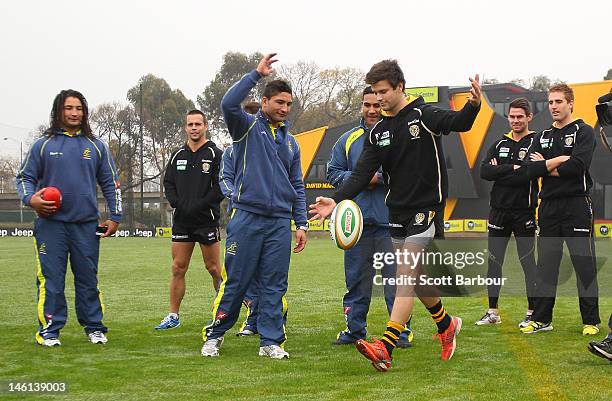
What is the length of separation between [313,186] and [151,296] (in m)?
27.5

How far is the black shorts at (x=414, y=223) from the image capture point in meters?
5.73

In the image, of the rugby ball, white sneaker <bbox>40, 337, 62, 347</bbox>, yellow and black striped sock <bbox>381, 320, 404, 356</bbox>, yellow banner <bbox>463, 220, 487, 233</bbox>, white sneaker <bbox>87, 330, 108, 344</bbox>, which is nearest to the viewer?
yellow and black striped sock <bbox>381, 320, 404, 356</bbox>

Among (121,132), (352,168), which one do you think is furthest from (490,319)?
(121,132)

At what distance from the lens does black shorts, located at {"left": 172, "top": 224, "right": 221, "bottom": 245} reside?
795 centimetres

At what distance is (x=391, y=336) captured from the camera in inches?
221

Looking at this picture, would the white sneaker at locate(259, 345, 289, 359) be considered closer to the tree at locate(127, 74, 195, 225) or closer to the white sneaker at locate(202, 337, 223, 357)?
the white sneaker at locate(202, 337, 223, 357)

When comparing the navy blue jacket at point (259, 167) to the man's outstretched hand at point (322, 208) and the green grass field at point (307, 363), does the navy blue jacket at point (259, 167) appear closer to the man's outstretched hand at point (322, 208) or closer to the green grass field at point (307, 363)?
the man's outstretched hand at point (322, 208)

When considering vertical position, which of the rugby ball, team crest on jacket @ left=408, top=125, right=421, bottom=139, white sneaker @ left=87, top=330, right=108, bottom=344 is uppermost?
team crest on jacket @ left=408, top=125, right=421, bottom=139

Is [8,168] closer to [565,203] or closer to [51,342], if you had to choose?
[51,342]

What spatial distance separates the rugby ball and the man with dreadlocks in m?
2.25

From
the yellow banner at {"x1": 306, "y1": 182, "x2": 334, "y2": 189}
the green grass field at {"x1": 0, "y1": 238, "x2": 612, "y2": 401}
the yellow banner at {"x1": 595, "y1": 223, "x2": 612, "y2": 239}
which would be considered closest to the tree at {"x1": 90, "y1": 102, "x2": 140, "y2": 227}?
the yellow banner at {"x1": 306, "y1": 182, "x2": 334, "y2": 189}

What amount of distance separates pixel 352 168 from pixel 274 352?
1844 mm

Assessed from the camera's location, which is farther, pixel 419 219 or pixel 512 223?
pixel 512 223

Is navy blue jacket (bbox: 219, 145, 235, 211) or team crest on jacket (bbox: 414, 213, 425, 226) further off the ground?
navy blue jacket (bbox: 219, 145, 235, 211)
